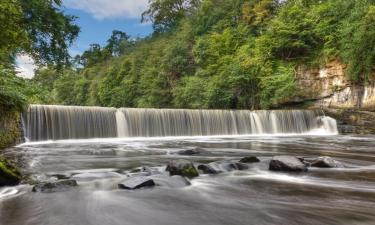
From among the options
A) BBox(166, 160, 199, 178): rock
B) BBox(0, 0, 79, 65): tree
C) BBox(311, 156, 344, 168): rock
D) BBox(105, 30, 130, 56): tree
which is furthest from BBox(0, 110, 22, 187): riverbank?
BBox(105, 30, 130, 56): tree

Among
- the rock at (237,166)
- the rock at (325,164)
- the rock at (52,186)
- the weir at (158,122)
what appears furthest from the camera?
the weir at (158,122)

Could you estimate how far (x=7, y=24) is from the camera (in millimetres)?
6285

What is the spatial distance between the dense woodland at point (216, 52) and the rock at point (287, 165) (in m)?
5.80

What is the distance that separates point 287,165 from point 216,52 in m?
23.5

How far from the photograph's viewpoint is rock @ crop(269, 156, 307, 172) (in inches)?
265

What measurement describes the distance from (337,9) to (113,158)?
20.6 meters

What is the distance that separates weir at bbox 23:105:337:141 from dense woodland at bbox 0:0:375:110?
1148 millimetres

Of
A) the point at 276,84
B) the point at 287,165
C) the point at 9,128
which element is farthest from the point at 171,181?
the point at 276,84

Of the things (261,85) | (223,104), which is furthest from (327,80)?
(223,104)

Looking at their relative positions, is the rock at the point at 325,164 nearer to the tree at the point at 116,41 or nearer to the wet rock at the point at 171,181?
the wet rock at the point at 171,181

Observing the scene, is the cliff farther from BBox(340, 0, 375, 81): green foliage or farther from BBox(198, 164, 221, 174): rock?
BBox(198, 164, 221, 174): rock

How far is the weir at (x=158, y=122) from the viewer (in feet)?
46.8

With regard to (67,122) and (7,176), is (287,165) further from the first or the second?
(67,122)

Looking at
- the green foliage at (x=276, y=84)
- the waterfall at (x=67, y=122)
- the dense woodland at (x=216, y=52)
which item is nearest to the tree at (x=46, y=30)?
the dense woodland at (x=216, y=52)
